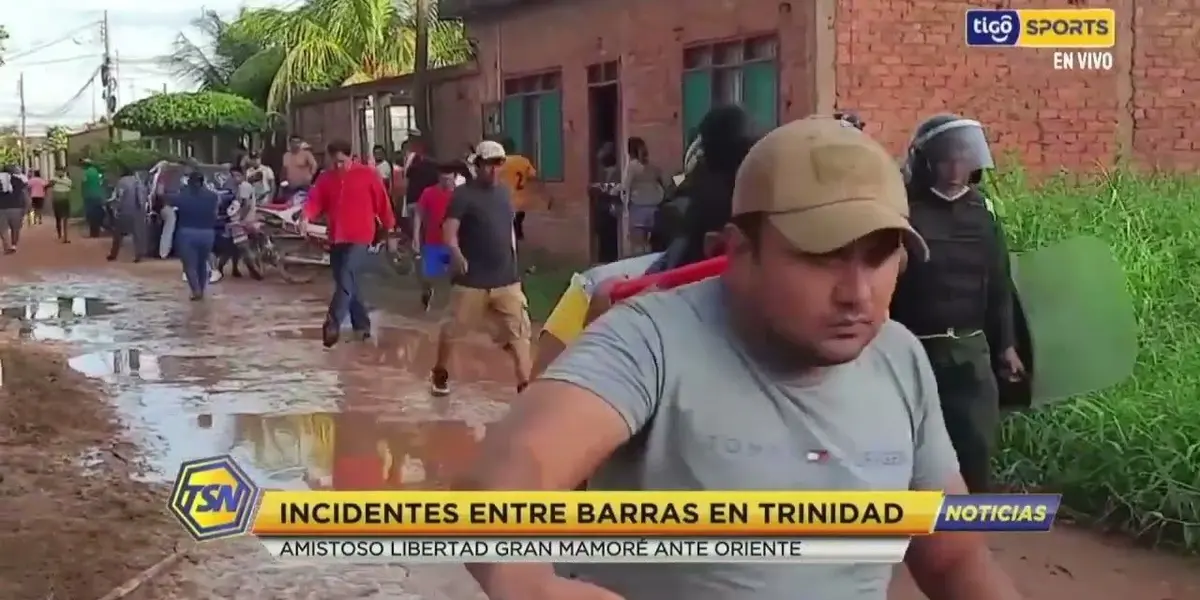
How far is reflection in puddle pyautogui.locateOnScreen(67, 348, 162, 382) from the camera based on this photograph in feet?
36.6

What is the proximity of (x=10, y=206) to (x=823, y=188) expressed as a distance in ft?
90.2

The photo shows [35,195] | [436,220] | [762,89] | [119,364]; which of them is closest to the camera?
[119,364]

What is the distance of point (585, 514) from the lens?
186 cm

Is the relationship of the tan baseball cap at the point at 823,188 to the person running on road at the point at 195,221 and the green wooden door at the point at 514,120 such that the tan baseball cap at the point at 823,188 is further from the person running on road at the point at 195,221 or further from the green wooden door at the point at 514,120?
the green wooden door at the point at 514,120

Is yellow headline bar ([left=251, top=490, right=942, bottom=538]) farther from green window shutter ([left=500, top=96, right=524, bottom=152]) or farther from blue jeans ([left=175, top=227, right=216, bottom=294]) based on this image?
green window shutter ([left=500, top=96, right=524, bottom=152])

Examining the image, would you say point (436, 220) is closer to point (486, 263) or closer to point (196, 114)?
point (486, 263)

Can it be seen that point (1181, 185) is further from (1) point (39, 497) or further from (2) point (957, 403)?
(1) point (39, 497)

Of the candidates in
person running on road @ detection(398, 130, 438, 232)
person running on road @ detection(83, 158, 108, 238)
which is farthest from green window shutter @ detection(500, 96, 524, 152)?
person running on road @ detection(83, 158, 108, 238)

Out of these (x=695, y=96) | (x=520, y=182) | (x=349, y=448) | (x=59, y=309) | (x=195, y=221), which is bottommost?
(x=59, y=309)

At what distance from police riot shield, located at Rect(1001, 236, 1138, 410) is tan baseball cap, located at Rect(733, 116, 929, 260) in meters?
1.36

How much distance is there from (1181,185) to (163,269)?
617 inches

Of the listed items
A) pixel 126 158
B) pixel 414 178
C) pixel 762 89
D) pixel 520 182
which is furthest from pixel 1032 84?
pixel 126 158

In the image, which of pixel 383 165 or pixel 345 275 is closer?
pixel 345 275

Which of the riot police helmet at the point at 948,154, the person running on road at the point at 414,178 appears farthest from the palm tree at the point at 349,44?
the riot police helmet at the point at 948,154
